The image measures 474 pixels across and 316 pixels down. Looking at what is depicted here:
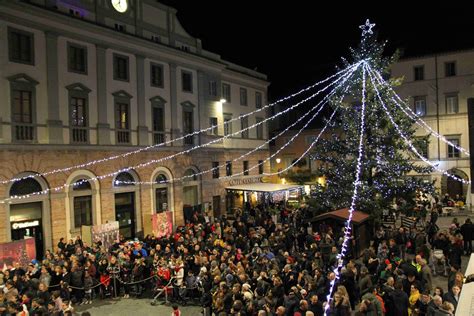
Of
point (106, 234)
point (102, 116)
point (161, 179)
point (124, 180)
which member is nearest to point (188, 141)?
point (161, 179)

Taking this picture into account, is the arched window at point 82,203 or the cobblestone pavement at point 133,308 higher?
the arched window at point 82,203

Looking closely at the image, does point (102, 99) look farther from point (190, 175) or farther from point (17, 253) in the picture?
point (17, 253)

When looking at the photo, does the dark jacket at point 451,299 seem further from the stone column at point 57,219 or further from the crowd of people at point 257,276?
the stone column at point 57,219

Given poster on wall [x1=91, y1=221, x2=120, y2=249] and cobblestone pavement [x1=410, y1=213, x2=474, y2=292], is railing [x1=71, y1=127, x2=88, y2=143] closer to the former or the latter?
poster on wall [x1=91, y1=221, x2=120, y2=249]

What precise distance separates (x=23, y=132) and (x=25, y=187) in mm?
2695

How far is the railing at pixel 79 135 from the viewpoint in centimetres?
2341

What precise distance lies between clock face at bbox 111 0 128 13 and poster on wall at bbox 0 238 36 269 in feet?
48.8

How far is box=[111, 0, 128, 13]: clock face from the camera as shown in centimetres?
2616

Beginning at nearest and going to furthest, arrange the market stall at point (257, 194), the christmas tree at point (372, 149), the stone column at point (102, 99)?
the christmas tree at point (372, 149), the stone column at point (102, 99), the market stall at point (257, 194)

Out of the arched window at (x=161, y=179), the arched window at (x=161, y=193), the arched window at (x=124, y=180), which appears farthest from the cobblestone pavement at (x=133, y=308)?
the arched window at (x=161, y=179)

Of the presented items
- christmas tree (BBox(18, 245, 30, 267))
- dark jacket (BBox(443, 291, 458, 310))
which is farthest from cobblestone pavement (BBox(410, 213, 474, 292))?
christmas tree (BBox(18, 245, 30, 267))

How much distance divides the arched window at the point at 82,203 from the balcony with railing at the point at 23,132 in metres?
3.41

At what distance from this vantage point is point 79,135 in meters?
23.7

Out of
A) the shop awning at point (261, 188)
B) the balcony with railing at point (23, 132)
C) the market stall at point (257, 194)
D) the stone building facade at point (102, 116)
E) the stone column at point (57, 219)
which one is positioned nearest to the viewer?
the balcony with railing at point (23, 132)
